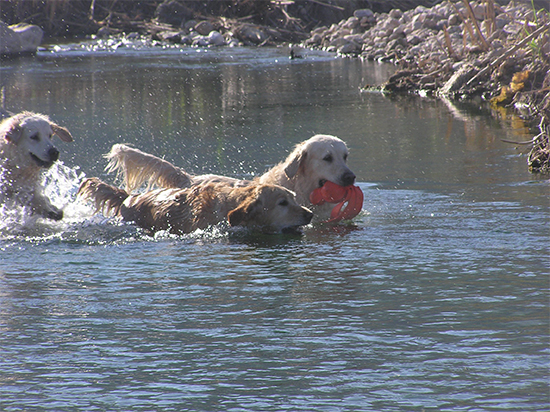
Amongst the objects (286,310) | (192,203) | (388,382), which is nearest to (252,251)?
(192,203)

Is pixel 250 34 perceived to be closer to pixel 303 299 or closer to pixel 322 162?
pixel 322 162

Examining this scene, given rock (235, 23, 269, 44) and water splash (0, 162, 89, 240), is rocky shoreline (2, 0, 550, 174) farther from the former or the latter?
water splash (0, 162, 89, 240)

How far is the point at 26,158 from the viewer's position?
8070mm

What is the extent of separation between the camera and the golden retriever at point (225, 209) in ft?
23.8

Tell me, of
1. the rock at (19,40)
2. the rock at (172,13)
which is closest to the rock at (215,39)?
the rock at (172,13)

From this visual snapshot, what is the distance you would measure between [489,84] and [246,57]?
475 inches

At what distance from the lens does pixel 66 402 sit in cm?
387

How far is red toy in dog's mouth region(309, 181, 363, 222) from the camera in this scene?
25.2ft

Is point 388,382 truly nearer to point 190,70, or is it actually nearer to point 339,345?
point 339,345

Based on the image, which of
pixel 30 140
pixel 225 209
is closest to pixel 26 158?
pixel 30 140

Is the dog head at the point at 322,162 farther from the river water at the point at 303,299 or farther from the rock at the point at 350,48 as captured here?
the rock at the point at 350,48

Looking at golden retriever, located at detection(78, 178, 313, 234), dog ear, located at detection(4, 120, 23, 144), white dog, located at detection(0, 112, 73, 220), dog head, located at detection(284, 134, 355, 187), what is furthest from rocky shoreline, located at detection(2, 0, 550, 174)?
dog ear, located at detection(4, 120, 23, 144)

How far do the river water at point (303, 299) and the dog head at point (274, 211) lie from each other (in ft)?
0.47

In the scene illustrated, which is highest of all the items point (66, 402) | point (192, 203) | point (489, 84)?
point (489, 84)
